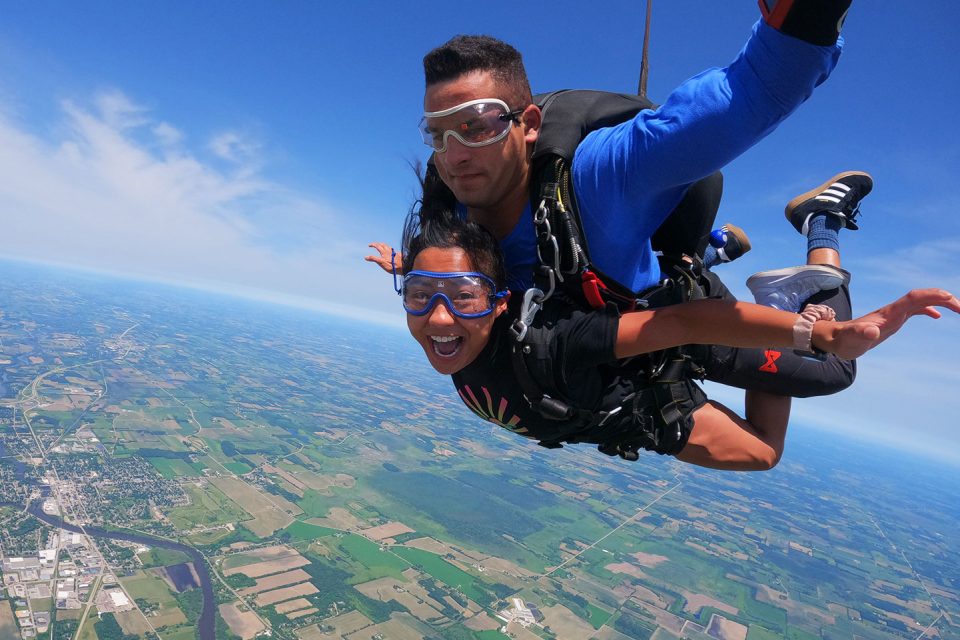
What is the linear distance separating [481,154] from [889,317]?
1.33 m

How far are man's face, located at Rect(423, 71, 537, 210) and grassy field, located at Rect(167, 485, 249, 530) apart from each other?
2575 centimetres

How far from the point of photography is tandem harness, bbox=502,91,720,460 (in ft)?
5.44

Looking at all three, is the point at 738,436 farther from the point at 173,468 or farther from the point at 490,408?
the point at 173,468

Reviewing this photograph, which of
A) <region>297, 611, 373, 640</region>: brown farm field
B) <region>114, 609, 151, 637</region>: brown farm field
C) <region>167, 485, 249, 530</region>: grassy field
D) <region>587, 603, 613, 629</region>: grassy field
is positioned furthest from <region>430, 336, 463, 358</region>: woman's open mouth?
<region>167, 485, 249, 530</region>: grassy field

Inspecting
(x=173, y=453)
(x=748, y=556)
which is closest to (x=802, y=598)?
(x=748, y=556)

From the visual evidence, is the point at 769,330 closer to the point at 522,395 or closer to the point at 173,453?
the point at 522,395

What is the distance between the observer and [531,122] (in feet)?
6.02

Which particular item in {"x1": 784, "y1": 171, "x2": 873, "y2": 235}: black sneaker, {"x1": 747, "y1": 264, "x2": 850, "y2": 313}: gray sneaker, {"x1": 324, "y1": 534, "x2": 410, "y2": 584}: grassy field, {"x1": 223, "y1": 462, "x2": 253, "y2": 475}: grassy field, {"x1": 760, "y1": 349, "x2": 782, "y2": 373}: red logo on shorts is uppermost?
{"x1": 784, "y1": 171, "x2": 873, "y2": 235}: black sneaker

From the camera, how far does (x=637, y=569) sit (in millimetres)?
26094

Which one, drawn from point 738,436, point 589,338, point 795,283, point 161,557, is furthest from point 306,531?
point 795,283

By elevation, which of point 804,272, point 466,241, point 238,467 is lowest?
point 238,467

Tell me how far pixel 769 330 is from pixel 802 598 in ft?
111

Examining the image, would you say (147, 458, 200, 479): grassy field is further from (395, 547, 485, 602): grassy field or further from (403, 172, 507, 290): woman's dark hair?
(403, 172, 507, 290): woman's dark hair

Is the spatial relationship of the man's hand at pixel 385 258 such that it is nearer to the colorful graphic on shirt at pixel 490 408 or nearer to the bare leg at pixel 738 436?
the colorful graphic on shirt at pixel 490 408
